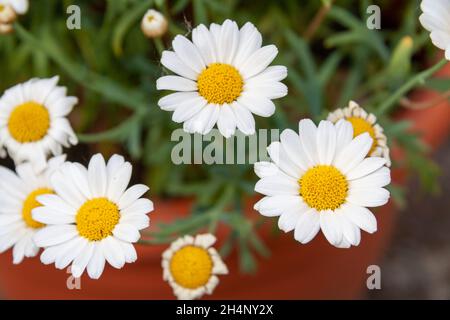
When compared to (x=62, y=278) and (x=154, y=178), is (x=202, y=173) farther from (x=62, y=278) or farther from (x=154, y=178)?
(x=62, y=278)

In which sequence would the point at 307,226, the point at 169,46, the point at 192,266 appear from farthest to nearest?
the point at 169,46 < the point at 192,266 < the point at 307,226

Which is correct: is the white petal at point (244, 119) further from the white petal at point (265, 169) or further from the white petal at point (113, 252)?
the white petal at point (113, 252)

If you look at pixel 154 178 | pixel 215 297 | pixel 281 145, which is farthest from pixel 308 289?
pixel 281 145

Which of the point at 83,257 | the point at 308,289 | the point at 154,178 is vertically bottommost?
the point at 83,257

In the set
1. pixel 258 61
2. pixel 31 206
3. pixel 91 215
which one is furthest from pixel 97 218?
pixel 258 61

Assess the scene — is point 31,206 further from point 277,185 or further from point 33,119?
point 277,185
